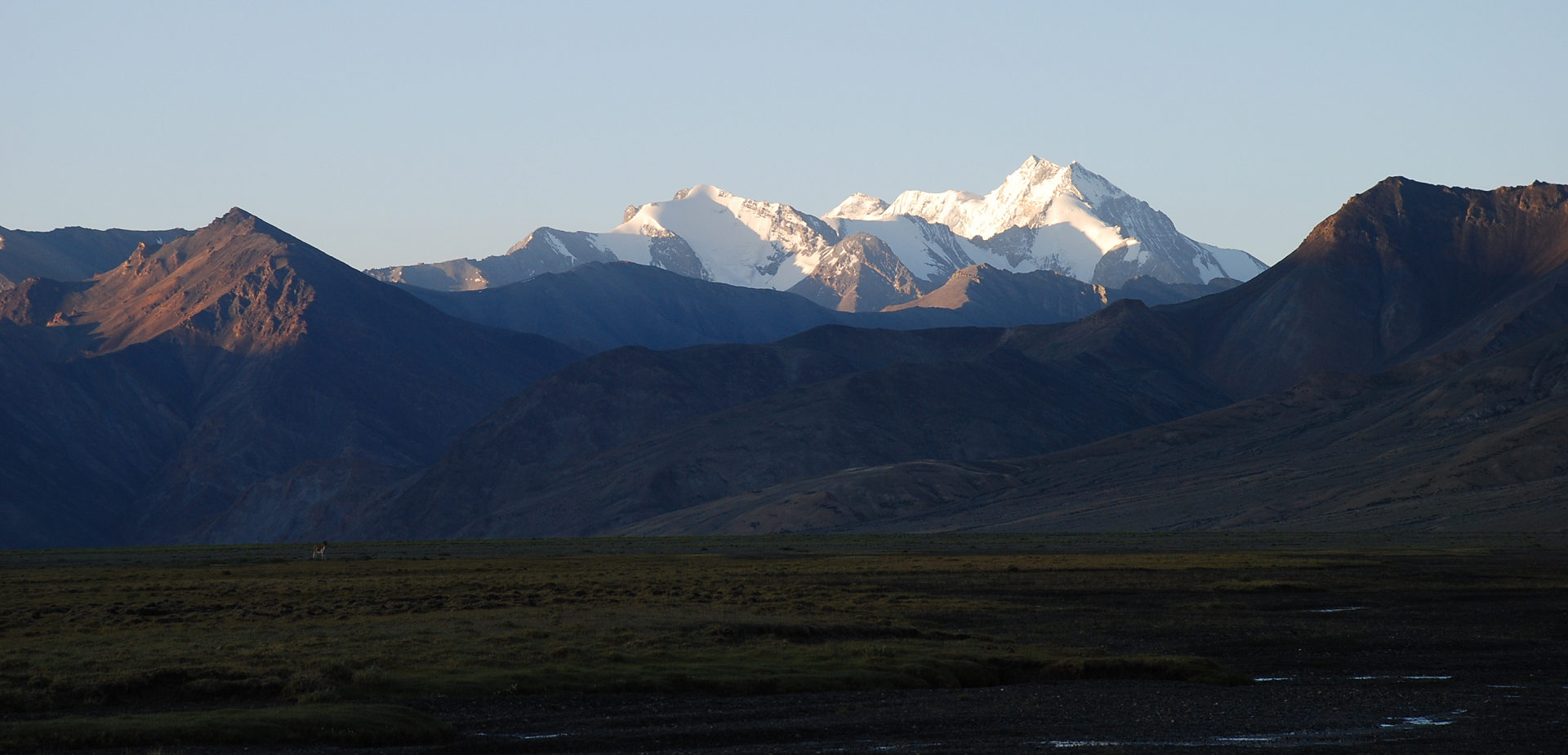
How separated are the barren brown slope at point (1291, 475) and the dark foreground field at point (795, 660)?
61.1 meters

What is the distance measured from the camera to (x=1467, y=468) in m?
135

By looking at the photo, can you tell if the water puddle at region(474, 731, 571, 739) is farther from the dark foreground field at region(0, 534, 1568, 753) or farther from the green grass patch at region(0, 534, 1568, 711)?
the green grass patch at region(0, 534, 1568, 711)

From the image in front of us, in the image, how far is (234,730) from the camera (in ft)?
89.9

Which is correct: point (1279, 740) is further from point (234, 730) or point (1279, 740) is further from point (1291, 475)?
point (1291, 475)

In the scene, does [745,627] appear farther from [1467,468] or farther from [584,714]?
[1467,468]

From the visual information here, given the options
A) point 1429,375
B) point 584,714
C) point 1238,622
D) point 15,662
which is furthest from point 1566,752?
point 1429,375

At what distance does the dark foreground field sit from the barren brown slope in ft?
200

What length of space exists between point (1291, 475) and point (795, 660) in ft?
400

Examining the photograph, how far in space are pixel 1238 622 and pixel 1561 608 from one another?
1300 cm

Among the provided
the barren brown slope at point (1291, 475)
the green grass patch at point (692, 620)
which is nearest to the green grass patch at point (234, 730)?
the green grass patch at point (692, 620)

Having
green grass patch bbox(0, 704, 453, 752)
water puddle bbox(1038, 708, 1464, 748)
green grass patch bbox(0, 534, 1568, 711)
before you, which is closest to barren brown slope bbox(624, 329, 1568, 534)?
green grass patch bbox(0, 534, 1568, 711)

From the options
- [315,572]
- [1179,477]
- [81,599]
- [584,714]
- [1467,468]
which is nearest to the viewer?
[584,714]

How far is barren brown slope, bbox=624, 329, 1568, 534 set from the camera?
131 m

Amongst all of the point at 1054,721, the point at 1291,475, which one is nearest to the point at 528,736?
the point at 1054,721
